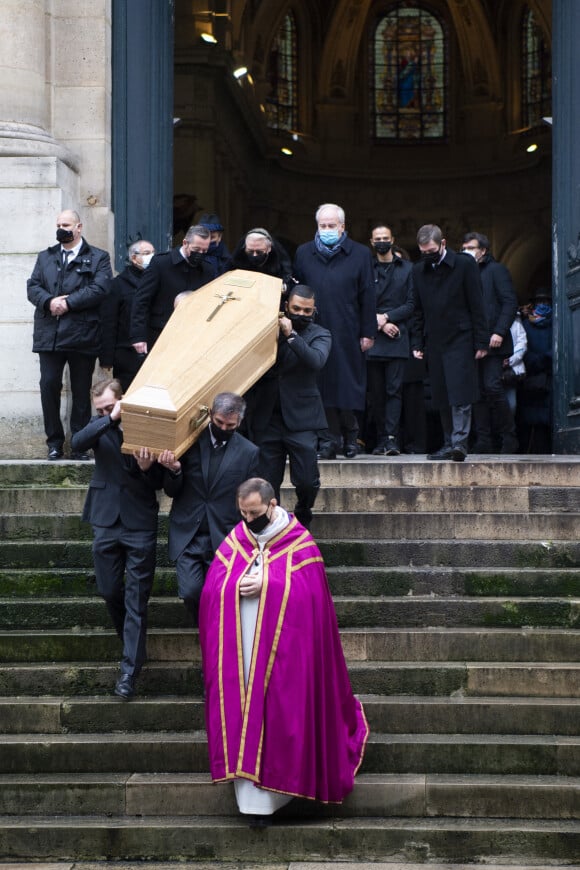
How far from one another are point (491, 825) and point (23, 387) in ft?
18.5

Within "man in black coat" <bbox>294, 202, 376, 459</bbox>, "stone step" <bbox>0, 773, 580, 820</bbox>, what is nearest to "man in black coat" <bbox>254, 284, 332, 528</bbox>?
"man in black coat" <bbox>294, 202, 376, 459</bbox>

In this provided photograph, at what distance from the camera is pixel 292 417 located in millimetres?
9180

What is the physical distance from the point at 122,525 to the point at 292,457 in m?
1.14

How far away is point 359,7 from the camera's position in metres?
29.1

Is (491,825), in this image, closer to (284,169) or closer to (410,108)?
(284,169)

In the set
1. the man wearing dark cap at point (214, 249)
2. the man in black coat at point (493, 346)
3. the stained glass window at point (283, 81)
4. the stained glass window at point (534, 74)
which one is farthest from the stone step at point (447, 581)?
the stained glass window at point (283, 81)

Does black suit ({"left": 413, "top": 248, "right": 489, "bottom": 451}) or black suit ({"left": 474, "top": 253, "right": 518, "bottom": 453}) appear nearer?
black suit ({"left": 413, "top": 248, "right": 489, "bottom": 451})

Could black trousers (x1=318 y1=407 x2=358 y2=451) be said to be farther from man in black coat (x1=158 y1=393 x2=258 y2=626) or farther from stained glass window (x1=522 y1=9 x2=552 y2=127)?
stained glass window (x1=522 y1=9 x2=552 y2=127)

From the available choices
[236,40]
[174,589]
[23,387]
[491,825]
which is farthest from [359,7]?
[491,825]

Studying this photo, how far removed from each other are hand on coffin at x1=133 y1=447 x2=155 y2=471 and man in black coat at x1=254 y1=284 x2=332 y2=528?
1029mm

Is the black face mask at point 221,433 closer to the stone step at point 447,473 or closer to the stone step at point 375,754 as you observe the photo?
the stone step at point 375,754

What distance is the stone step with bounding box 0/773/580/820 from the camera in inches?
310

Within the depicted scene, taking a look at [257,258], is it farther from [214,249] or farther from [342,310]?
[214,249]

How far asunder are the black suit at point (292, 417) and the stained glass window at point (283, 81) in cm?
1981
